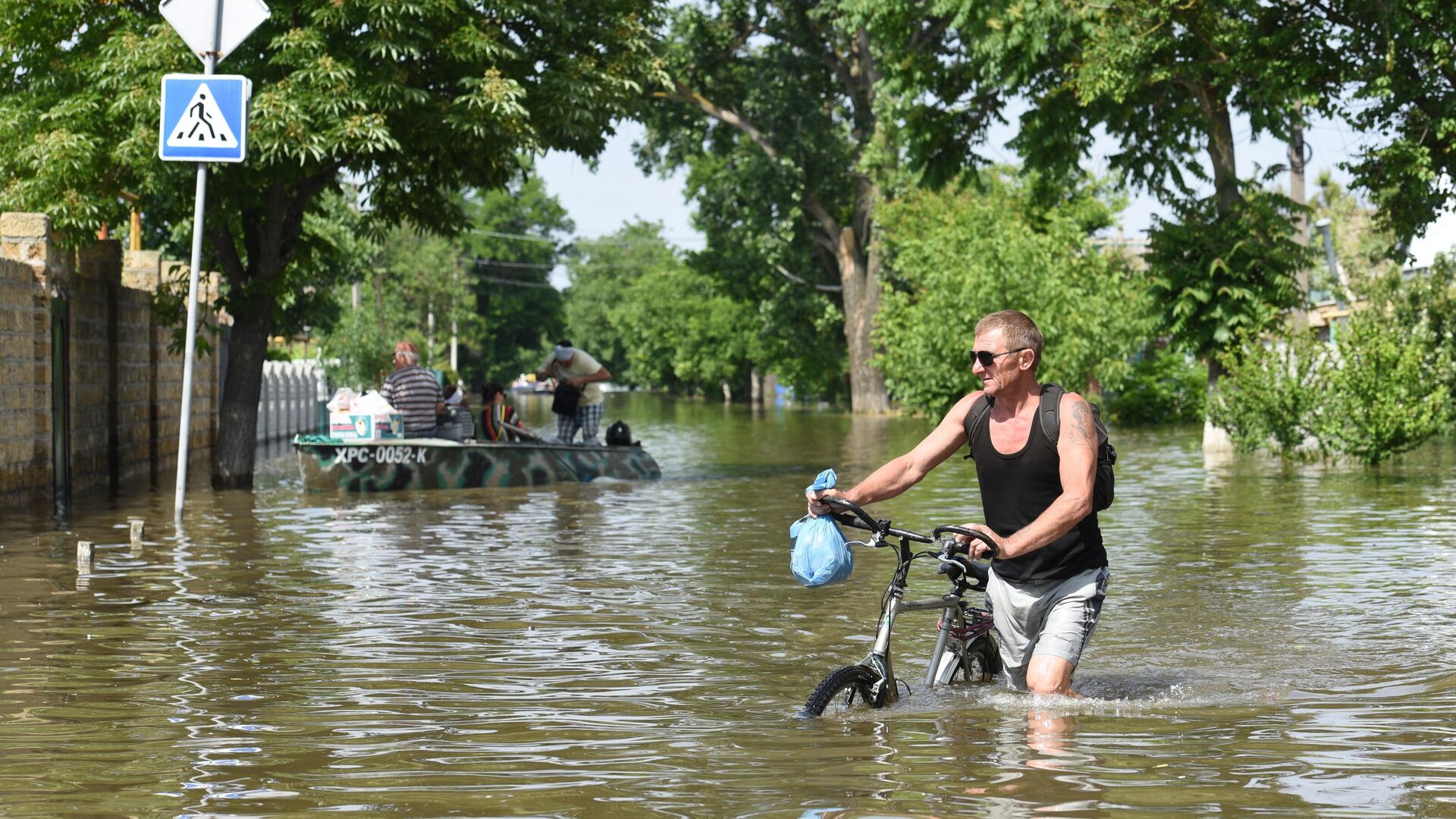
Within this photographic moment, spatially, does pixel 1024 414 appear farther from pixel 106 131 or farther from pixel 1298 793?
pixel 106 131

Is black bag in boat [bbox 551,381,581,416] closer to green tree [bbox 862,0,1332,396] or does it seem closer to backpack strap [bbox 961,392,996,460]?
green tree [bbox 862,0,1332,396]

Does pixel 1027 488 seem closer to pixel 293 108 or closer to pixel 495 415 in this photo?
pixel 293 108

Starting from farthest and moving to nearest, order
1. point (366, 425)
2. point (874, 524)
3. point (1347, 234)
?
point (1347, 234) → point (366, 425) → point (874, 524)

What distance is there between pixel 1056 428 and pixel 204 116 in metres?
10.5

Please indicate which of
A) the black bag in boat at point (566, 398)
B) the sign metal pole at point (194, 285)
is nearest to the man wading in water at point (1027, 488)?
the sign metal pole at point (194, 285)

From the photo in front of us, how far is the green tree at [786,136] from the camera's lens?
52.6 metres

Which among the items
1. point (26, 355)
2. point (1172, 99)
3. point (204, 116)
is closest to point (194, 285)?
point (204, 116)

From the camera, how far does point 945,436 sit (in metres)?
7.49

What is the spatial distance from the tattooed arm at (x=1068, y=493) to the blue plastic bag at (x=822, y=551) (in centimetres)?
53

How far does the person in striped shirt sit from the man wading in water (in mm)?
15479

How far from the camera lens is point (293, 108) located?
65.8 feet

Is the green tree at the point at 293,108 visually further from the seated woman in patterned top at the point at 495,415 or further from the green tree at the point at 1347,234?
the green tree at the point at 1347,234

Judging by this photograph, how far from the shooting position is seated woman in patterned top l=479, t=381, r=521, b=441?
2458 centimetres

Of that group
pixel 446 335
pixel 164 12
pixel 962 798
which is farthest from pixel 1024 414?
pixel 446 335
